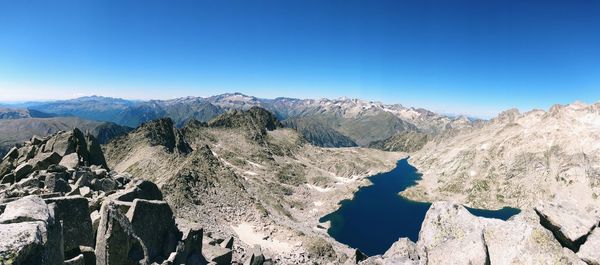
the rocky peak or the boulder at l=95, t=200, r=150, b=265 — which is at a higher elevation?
the boulder at l=95, t=200, r=150, b=265

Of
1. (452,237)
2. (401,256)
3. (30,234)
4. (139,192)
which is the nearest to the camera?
(30,234)

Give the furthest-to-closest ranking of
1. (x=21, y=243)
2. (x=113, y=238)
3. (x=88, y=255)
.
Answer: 1. (x=113, y=238)
2. (x=88, y=255)
3. (x=21, y=243)

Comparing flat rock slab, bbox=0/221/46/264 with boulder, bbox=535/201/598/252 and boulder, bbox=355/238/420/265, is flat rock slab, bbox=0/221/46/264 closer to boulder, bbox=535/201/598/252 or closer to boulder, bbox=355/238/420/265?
boulder, bbox=355/238/420/265

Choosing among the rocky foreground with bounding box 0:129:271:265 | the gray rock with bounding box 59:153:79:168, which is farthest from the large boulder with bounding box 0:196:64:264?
the gray rock with bounding box 59:153:79:168

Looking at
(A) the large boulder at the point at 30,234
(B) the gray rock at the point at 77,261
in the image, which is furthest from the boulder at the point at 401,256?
(A) the large boulder at the point at 30,234

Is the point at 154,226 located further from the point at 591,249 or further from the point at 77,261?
the point at 591,249

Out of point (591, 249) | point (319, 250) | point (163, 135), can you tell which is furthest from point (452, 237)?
point (163, 135)

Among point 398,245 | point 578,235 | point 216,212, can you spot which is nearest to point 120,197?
point 398,245

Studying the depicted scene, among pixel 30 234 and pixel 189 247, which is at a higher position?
pixel 30 234
